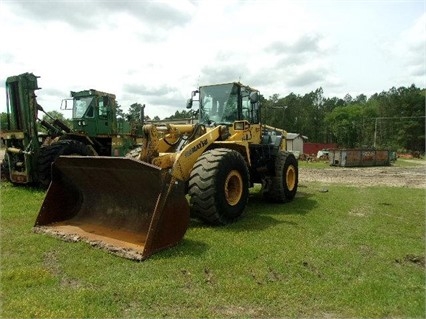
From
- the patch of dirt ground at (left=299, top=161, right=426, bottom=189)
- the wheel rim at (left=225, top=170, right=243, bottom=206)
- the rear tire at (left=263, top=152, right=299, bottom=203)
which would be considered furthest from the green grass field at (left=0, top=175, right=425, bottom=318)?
the patch of dirt ground at (left=299, top=161, right=426, bottom=189)

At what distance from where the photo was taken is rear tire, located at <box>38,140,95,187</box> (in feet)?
34.4

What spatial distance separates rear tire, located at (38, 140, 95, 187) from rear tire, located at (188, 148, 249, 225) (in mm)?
5133

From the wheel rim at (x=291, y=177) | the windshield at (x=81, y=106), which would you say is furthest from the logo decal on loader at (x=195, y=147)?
the windshield at (x=81, y=106)

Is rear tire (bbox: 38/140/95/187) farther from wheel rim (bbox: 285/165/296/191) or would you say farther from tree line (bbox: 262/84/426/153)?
tree line (bbox: 262/84/426/153)

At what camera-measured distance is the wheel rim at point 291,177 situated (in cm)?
1041

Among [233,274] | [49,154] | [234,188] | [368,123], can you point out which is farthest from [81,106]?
[368,123]

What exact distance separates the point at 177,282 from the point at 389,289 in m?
2.27

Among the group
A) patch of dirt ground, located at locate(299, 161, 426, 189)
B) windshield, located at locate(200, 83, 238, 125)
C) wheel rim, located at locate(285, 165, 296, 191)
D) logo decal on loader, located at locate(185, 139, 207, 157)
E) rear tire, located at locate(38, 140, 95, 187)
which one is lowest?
patch of dirt ground, located at locate(299, 161, 426, 189)

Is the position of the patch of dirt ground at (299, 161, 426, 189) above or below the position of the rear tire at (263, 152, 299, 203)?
below

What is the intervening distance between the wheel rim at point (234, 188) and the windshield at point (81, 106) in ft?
27.7

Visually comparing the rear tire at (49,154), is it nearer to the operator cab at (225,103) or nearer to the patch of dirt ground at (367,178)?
the operator cab at (225,103)

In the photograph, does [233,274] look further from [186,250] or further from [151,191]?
[151,191]

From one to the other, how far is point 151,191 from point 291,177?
5.34 m

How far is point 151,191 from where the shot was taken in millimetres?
6145
